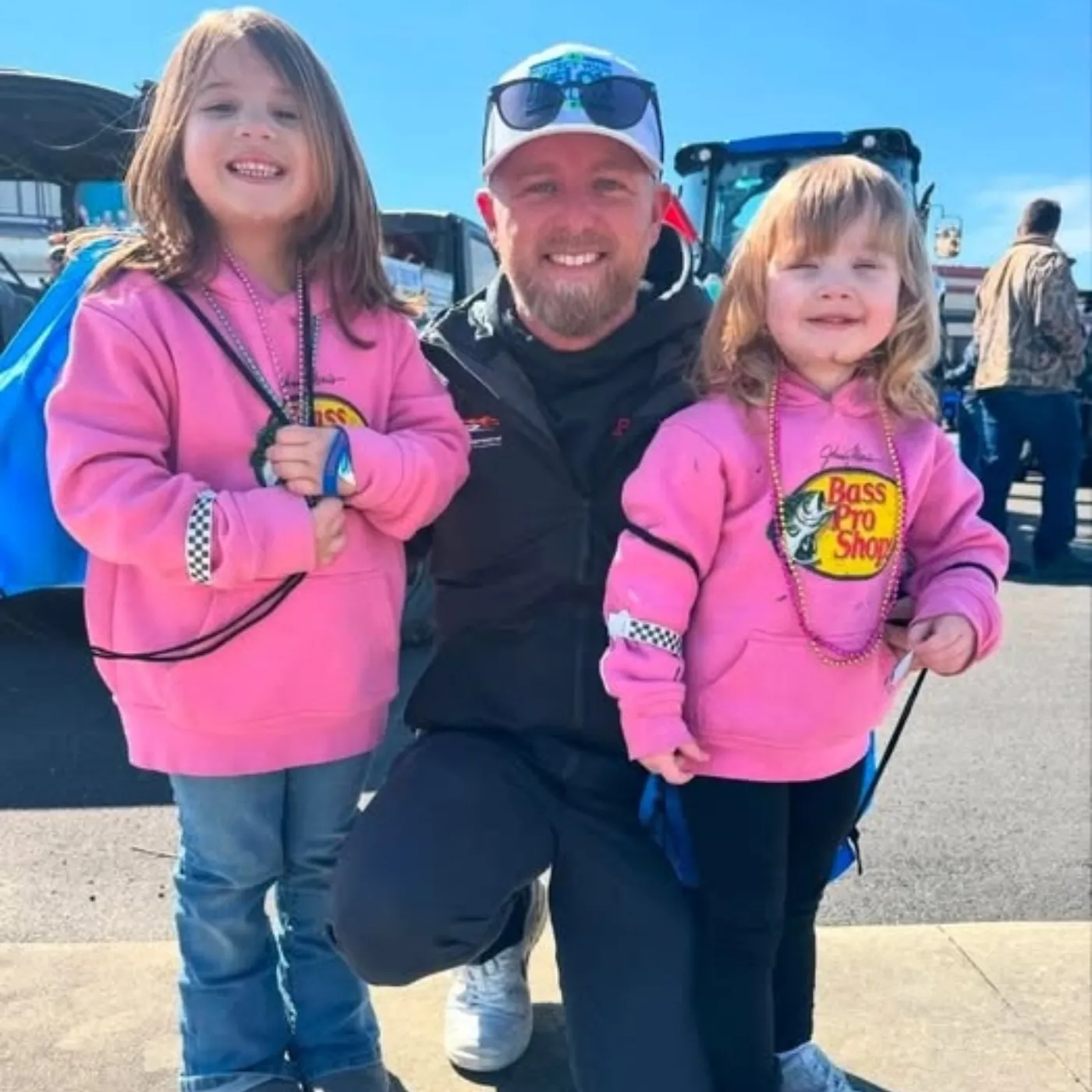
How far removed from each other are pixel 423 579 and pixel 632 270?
273cm

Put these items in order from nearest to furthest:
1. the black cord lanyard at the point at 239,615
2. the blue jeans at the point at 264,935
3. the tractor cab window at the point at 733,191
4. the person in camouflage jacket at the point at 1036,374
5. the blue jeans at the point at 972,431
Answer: the black cord lanyard at the point at 239,615 → the blue jeans at the point at 264,935 → the person in camouflage jacket at the point at 1036,374 → the blue jeans at the point at 972,431 → the tractor cab window at the point at 733,191

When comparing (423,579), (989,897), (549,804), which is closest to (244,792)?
(549,804)

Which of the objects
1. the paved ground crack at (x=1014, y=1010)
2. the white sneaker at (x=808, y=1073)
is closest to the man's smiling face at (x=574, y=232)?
the white sneaker at (x=808, y=1073)

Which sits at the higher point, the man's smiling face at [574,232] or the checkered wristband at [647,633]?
the man's smiling face at [574,232]

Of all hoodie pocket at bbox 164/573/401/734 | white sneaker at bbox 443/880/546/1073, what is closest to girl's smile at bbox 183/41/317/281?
hoodie pocket at bbox 164/573/401/734

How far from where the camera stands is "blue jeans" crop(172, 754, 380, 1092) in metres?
2.25

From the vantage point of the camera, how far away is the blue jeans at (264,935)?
225 centimetres

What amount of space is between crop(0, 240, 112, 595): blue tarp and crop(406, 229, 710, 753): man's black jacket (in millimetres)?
733

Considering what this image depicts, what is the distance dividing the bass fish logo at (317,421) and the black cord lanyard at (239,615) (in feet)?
0.06

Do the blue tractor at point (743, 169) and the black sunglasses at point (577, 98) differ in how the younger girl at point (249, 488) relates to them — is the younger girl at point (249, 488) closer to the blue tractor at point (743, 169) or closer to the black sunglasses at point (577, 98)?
the black sunglasses at point (577, 98)

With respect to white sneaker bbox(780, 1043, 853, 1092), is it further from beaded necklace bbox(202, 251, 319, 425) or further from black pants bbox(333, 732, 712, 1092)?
beaded necklace bbox(202, 251, 319, 425)

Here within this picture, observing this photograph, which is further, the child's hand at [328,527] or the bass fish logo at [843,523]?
the bass fish logo at [843,523]

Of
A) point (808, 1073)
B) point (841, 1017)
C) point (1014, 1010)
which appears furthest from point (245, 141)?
point (1014, 1010)

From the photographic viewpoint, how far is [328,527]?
212 centimetres
